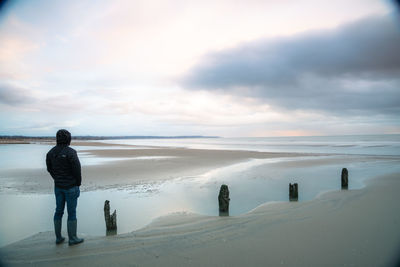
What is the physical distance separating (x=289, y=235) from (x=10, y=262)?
6.65 metres

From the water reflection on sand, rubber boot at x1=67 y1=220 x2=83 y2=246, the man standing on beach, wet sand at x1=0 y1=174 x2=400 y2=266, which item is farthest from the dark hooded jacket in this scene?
the water reflection on sand

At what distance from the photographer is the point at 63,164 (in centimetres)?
543

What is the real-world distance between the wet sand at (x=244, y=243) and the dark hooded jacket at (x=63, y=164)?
1679mm

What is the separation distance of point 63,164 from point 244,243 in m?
4.76

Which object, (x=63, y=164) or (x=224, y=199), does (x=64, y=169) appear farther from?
(x=224, y=199)

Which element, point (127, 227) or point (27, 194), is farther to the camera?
point (27, 194)

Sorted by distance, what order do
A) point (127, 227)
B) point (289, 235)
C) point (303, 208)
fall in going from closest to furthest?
Result: point (289, 235), point (127, 227), point (303, 208)

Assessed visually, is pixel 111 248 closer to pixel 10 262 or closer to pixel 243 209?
pixel 10 262

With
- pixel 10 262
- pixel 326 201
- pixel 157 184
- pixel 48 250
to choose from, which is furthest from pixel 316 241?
pixel 157 184

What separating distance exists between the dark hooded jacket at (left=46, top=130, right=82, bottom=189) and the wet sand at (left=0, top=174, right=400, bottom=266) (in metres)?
1.68

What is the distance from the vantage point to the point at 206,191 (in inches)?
502

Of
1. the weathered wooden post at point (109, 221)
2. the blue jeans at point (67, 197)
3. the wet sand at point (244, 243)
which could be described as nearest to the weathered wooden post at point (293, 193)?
the wet sand at point (244, 243)

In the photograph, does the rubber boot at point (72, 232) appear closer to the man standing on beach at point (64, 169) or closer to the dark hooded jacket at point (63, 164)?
the man standing on beach at point (64, 169)

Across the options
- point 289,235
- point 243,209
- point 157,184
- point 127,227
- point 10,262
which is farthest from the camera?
point 157,184
